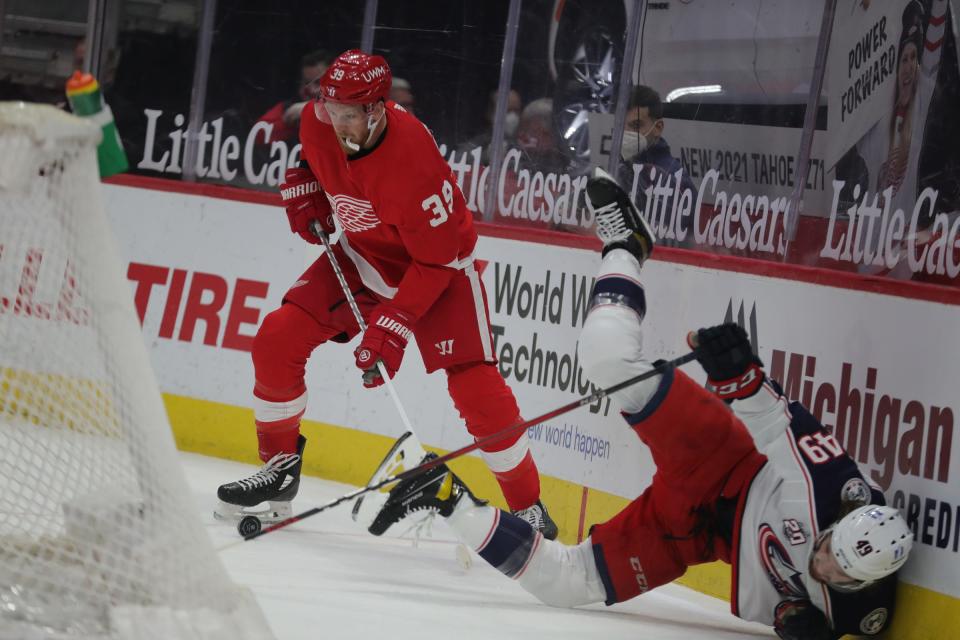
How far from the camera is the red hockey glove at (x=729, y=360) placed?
3.07 m

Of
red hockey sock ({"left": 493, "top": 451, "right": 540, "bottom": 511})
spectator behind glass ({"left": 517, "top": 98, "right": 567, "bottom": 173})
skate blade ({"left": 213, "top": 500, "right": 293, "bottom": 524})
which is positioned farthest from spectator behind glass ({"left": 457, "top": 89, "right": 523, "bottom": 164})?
skate blade ({"left": 213, "top": 500, "right": 293, "bottom": 524})

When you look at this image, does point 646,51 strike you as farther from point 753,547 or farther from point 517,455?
point 753,547

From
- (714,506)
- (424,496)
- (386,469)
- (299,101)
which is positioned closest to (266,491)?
(386,469)

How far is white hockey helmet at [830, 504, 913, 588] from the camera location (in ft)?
9.35

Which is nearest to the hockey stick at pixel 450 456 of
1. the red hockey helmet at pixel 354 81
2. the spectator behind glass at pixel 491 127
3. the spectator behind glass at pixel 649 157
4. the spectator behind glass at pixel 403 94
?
the red hockey helmet at pixel 354 81

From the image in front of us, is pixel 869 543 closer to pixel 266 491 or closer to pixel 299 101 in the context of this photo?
pixel 266 491

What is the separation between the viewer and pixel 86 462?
9.16ft

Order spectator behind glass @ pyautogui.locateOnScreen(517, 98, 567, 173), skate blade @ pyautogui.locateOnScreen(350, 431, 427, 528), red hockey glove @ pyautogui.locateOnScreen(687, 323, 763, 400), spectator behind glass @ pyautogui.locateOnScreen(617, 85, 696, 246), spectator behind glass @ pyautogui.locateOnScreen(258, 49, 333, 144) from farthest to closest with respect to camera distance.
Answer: spectator behind glass @ pyautogui.locateOnScreen(258, 49, 333, 144) < spectator behind glass @ pyautogui.locateOnScreen(517, 98, 567, 173) < spectator behind glass @ pyautogui.locateOnScreen(617, 85, 696, 246) < skate blade @ pyautogui.locateOnScreen(350, 431, 427, 528) < red hockey glove @ pyautogui.locateOnScreen(687, 323, 763, 400)

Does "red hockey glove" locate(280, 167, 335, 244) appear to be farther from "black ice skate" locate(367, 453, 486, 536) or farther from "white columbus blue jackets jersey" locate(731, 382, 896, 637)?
"white columbus blue jackets jersey" locate(731, 382, 896, 637)

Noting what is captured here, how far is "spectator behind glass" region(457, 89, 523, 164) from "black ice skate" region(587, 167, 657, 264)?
135 centimetres

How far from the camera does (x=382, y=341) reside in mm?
3594

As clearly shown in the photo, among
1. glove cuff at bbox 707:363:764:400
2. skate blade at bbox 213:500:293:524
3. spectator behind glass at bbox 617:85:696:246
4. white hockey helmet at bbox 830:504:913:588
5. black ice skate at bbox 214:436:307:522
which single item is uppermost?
spectator behind glass at bbox 617:85:696:246

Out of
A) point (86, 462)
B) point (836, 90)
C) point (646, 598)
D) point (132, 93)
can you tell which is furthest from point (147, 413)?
point (132, 93)

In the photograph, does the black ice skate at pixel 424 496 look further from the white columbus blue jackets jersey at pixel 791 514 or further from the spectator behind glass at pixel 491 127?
the spectator behind glass at pixel 491 127
